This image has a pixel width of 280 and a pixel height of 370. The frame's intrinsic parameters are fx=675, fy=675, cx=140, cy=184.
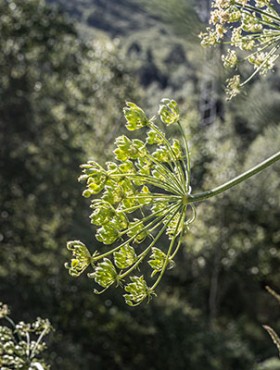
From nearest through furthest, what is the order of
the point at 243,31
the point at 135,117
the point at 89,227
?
the point at 135,117 < the point at 243,31 < the point at 89,227

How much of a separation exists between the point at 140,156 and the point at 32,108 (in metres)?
13.1

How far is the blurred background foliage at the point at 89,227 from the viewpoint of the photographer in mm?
11508

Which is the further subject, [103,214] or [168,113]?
[168,113]

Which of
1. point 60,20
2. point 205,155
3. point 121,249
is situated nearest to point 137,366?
point 205,155

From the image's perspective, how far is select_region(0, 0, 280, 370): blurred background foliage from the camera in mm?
11508

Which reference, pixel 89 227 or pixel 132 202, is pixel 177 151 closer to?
pixel 132 202

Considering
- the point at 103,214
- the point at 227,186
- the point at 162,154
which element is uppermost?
the point at 227,186

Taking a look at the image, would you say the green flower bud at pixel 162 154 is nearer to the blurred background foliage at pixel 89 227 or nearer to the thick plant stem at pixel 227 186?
the thick plant stem at pixel 227 186

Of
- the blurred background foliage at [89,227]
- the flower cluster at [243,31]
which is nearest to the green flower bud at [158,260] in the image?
the flower cluster at [243,31]

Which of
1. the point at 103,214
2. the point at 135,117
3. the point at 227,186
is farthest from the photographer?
the point at 135,117

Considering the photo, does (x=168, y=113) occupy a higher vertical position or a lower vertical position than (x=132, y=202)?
higher

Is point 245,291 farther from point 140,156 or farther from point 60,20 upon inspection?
point 140,156

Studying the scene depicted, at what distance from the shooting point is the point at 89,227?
13.0m

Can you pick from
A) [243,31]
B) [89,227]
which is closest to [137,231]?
[243,31]
